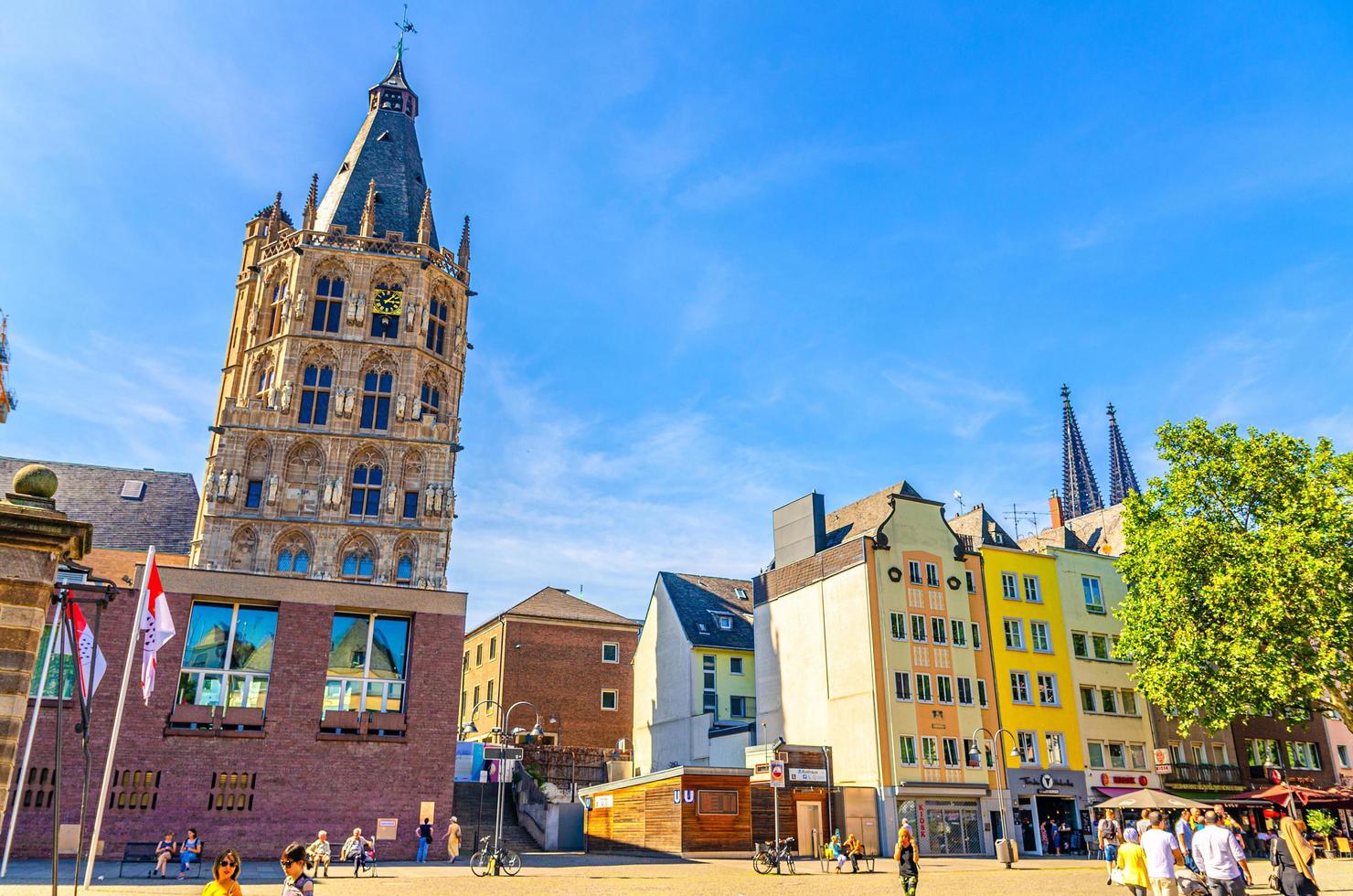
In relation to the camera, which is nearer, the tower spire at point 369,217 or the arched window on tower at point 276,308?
the arched window on tower at point 276,308

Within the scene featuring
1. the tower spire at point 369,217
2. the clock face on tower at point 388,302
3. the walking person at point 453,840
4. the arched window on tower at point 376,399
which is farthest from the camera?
the tower spire at point 369,217

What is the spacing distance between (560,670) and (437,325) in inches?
942

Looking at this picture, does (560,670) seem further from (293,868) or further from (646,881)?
(293,868)

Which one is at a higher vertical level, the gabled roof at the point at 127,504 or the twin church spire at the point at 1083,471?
the twin church spire at the point at 1083,471

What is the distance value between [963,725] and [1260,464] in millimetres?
16315

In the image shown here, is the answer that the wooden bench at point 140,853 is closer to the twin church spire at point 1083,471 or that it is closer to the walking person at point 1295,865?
the walking person at point 1295,865

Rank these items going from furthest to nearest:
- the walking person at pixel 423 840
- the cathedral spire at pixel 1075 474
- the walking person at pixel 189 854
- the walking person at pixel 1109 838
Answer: the cathedral spire at pixel 1075 474 → the walking person at pixel 423 840 → the walking person at pixel 1109 838 → the walking person at pixel 189 854

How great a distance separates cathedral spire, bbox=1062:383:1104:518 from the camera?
131750 mm

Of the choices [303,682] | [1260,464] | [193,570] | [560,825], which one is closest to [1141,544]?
[1260,464]

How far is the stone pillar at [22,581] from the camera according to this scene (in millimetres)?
10195

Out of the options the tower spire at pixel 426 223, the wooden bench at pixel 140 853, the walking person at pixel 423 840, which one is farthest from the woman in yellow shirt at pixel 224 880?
the tower spire at pixel 426 223

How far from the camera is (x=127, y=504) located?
207ft

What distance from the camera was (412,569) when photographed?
5688 centimetres

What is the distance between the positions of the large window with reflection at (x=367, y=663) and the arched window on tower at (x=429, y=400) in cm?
2867
